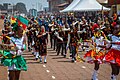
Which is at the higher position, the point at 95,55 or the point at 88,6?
the point at 95,55

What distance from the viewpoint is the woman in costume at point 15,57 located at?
1006 centimetres

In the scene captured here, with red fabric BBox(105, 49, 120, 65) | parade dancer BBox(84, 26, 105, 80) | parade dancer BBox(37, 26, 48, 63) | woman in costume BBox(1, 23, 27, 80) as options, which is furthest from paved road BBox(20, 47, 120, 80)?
woman in costume BBox(1, 23, 27, 80)

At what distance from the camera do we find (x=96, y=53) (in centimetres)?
1255

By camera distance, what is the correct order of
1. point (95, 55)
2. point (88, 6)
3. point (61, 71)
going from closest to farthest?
point (95, 55) → point (61, 71) → point (88, 6)

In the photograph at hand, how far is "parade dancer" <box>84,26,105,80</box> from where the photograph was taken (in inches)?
486

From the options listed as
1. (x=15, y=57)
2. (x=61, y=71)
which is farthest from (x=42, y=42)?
(x=15, y=57)

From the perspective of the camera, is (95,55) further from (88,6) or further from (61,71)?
(88,6)

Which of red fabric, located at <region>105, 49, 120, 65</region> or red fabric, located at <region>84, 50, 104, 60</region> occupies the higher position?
red fabric, located at <region>105, 49, 120, 65</region>

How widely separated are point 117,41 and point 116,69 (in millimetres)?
841

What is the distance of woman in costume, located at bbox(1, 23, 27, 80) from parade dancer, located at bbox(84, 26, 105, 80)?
2.96 metres

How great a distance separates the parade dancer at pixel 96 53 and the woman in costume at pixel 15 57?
296 cm

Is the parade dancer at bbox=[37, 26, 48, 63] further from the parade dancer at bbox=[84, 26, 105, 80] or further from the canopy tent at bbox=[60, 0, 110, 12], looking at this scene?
the canopy tent at bbox=[60, 0, 110, 12]

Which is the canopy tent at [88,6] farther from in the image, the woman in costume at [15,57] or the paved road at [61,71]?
the woman in costume at [15,57]

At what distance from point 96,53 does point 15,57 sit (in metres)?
3.37
